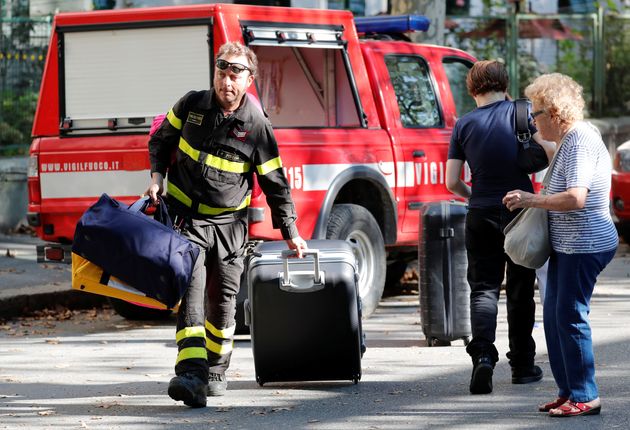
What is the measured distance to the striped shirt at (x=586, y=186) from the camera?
260 inches

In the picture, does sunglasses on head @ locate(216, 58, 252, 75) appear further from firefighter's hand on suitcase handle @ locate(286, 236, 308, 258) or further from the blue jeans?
the blue jeans

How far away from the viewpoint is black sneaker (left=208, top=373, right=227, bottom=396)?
7.54 meters

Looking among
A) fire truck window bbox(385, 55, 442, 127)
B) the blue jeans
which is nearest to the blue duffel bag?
the blue jeans

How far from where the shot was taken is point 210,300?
7566mm

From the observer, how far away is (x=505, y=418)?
6.83 meters

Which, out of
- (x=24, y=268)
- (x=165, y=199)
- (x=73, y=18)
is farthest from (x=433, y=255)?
(x=24, y=268)

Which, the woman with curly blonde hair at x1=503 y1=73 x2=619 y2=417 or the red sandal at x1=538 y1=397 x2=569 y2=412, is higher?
the woman with curly blonde hair at x1=503 y1=73 x2=619 y2=417

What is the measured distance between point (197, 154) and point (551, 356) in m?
2.05

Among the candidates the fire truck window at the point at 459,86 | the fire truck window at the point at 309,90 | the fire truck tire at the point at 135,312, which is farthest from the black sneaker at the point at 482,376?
the fire truck window at the point at 459,86

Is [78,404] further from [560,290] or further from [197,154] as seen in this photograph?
[560,290]

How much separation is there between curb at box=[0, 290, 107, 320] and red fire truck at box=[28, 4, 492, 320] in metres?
0.91

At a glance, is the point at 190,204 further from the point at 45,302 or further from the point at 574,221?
the point at 45,302

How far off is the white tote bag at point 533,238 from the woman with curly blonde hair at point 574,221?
0.05 metres

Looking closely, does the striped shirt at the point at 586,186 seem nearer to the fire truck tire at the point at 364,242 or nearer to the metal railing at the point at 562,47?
the fire truck tire at the point at 364,242
